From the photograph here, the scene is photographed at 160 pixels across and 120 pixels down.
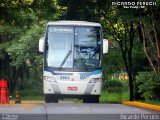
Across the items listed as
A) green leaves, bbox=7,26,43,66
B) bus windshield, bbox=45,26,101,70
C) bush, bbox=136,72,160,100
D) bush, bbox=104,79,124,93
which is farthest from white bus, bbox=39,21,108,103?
bush, bbox=104,79,124,93

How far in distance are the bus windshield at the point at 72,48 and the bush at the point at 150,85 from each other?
8.14 ft

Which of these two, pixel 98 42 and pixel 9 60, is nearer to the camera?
pixel 98 42

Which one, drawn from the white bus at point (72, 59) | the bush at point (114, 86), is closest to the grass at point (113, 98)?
the bush at point (114, 86)

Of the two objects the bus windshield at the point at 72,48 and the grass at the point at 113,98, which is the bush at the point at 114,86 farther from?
the bus windshield at the point at 72,48

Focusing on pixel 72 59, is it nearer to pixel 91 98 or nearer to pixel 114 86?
pixel 91 98

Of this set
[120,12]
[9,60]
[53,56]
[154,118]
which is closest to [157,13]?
[120,12]

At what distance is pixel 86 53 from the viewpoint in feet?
66.9

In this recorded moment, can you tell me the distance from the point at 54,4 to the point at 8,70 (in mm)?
18338

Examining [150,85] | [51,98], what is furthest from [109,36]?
[150,85]

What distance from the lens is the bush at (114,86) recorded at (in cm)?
4064

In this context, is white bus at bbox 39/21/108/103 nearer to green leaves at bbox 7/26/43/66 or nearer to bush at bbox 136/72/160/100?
bush at bbox 136/72/160/100

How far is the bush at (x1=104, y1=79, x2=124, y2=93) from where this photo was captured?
4064 cm

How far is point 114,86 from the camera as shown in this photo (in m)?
44.3

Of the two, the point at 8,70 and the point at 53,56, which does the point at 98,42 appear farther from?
→ the point at 8,70
